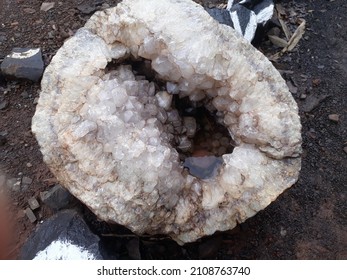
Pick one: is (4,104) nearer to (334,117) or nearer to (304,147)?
(304,147)

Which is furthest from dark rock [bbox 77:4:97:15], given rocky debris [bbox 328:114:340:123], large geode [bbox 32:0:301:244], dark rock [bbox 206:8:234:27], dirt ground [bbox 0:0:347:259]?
rocky debris [bbox 328:114:340:123]

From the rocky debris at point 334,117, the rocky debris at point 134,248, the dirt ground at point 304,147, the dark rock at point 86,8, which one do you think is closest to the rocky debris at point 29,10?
the dirt ground at point 304,147

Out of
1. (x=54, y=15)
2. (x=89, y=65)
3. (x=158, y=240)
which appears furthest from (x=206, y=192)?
(x=54, y=15)

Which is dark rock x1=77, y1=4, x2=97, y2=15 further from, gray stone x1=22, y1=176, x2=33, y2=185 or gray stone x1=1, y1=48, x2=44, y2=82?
gray stone x1=22, y1=176, x2=33, y2=185

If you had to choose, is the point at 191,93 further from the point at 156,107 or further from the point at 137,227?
the point at 137,227

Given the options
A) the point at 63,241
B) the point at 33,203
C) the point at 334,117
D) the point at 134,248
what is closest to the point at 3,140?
the point at 33,203

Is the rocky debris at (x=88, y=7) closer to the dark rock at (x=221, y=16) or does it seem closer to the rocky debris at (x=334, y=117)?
the dark rock at (x=221, y=16)
